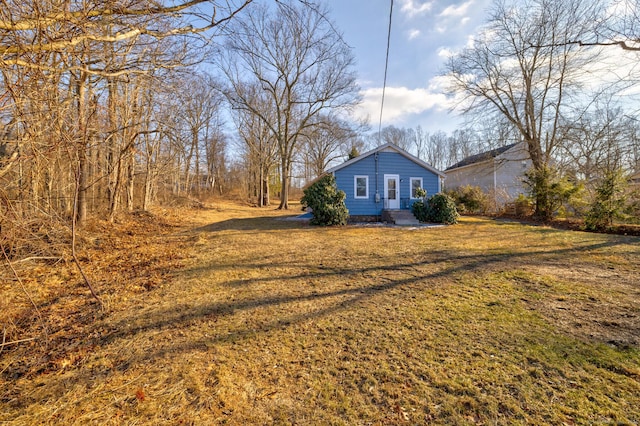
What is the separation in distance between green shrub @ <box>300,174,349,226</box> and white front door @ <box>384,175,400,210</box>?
2812 mm

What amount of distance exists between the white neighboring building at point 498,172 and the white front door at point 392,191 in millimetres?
7819

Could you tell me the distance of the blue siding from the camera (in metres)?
13.3

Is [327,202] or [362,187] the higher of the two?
[362,187]

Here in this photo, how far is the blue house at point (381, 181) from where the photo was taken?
13383 mm

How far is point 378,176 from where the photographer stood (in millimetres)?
13602

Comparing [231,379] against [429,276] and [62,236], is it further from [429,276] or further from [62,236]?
[62,236]

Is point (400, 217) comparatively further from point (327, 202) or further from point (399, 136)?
point (399, 136)

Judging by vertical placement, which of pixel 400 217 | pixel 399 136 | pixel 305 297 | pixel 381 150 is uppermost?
pixel 399 136

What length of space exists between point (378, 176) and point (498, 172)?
15446 millimetres

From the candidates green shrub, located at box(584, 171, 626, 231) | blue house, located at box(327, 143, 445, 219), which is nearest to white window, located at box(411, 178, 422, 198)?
blue house, located at box(327, 143, 445, 219)

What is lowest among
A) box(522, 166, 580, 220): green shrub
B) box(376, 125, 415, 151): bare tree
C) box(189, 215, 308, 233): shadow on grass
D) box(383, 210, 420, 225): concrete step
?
box(189, 215, 308, 233): shadow on grass

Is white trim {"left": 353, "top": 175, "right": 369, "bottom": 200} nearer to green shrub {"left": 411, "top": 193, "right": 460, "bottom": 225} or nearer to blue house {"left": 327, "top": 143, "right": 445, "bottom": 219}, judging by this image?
blue house {"left": 327, "top": 143, "right": 445, "bottom": 219}

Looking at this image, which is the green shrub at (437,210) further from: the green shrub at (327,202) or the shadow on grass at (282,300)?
the shadow on grass at (282,300)

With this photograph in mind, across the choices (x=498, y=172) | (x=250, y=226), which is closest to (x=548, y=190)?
(x=498, y=172)
